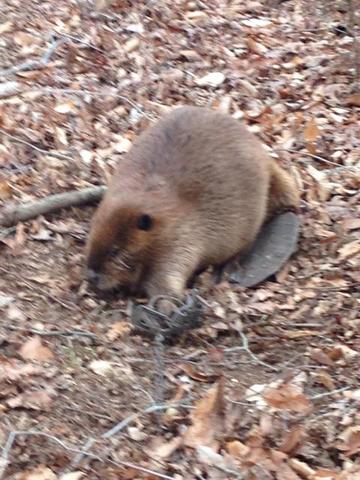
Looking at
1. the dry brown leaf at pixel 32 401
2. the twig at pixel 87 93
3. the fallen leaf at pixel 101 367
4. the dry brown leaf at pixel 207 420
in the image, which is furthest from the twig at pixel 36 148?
the dry brown leaf at pixel 207 420

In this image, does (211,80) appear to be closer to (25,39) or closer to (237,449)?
(25,39)

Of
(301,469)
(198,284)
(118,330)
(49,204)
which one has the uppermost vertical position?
(301,469)

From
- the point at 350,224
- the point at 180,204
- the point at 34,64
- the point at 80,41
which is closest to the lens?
the point at 180,204

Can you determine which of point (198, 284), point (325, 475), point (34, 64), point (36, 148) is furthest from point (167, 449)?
point (34, 64)

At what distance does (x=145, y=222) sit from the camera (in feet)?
16.5

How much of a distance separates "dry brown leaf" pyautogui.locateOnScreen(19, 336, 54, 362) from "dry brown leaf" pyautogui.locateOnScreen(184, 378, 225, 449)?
750mm

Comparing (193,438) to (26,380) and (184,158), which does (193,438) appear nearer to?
(26,380)

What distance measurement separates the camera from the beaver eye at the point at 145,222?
5023 millimetres

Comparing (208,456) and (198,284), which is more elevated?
(208,456)

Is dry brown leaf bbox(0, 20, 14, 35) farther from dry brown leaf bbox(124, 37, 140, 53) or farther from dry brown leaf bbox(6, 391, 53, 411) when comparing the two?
dry brown leaf bbox(6, 391, 53, 411)

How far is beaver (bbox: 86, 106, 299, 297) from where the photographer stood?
16.5ft

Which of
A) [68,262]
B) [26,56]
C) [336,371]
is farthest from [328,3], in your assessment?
[336,371]

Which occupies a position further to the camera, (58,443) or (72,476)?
(58,443)

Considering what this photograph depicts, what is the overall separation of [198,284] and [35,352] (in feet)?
4.38
